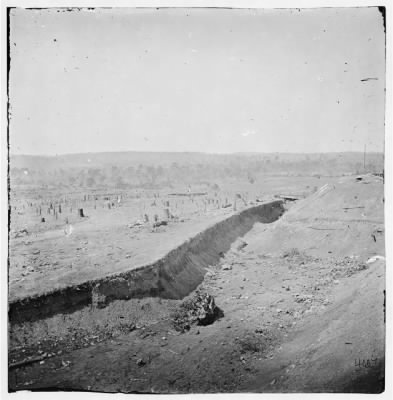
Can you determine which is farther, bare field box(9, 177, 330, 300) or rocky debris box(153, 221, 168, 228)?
rocky debris box(153, 221, 168, 228)

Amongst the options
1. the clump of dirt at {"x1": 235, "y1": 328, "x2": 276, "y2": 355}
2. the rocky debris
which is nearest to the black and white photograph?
the clump of dirt at {"x1": 235, "y1": 328, "x2": 276, "y2": 355}

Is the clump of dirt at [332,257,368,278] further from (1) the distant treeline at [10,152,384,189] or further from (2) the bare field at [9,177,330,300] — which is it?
(2) the bare field at [9,177,330,300]

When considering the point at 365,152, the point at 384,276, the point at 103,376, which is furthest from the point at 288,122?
the point at 103,376

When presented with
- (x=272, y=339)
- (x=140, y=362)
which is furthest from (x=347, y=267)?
(x=140, y=362)

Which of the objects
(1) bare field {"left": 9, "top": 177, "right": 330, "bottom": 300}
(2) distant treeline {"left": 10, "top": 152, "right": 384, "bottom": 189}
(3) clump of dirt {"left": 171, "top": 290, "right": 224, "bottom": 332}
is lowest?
(3) clump of dirt {"left": 171, "top": 290, "right": 224, "bottom": 332}

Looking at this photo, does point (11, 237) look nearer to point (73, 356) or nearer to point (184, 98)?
point (73, 356)

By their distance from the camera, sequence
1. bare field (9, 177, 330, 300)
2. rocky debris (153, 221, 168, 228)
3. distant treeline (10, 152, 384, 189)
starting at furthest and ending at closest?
rocky debris (153, 221, 168, 228), distant treeline (10, 152, 384, 189), bare field (9, 177, 330, 300)
